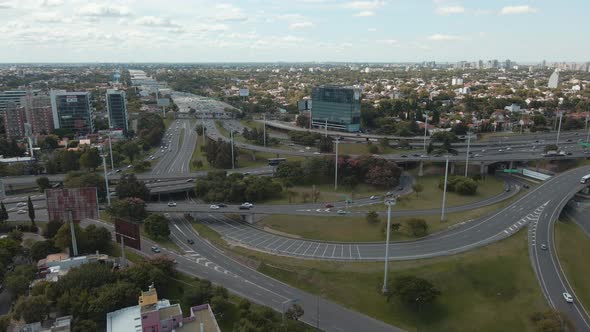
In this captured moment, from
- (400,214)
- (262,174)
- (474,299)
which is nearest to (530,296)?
(474,299)

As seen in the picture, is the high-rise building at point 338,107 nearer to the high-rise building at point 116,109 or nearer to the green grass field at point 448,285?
the high-rise building at point 116,109

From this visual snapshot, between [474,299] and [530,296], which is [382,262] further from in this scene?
[530,296]

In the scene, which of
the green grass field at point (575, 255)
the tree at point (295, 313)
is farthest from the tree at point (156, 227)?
the green grass field at point (575, 255)

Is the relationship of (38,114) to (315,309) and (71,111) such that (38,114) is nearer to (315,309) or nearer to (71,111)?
(71,111)

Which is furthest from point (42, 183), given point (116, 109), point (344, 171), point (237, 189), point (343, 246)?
point (116, 109)

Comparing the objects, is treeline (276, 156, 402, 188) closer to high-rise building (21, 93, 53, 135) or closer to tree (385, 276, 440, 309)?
tree (385, 276, 440, 309)

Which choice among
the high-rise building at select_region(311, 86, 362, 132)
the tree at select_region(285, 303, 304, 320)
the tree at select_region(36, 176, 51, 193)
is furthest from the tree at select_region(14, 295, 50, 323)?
the high-rise building at select_region(311, 86, 362, 132)
